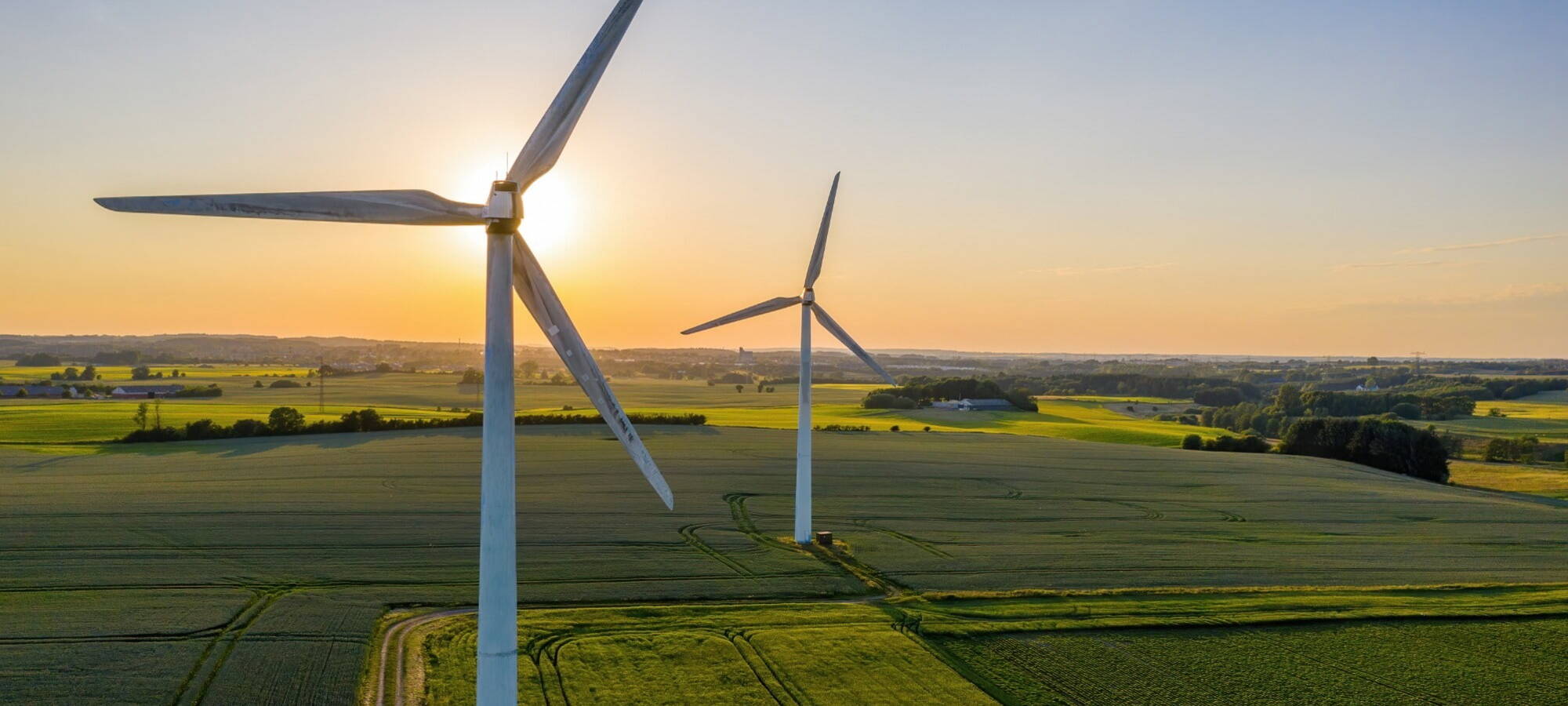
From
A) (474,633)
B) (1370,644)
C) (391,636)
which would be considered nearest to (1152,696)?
(1370,644)

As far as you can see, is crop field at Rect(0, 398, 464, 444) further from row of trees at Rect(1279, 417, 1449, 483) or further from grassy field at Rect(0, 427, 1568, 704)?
row of trees at Rect(1279, 417, 1449, 483)

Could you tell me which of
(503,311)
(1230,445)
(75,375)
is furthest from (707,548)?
(75,375)

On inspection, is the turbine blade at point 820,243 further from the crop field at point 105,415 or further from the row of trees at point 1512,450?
the row of trees at point 1512,450

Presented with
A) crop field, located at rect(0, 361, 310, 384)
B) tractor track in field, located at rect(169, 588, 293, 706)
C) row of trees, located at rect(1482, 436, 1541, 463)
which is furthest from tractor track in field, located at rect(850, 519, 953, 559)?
crop field, located at rect(0, 361, 310, 384)

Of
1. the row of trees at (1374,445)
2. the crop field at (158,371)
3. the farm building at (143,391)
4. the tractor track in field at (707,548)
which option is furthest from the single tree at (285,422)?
the row of trees at (1374,445)

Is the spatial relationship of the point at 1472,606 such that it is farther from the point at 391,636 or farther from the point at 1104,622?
the point at 391,636

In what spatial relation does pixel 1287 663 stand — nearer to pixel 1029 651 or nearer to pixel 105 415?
pixel 1029 651

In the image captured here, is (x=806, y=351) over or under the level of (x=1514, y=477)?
over
